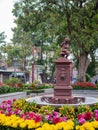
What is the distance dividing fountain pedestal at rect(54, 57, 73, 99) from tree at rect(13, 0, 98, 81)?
1762 cm

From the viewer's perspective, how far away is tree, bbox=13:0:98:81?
33.4 metres

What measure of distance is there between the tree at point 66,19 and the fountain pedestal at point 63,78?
1762cm

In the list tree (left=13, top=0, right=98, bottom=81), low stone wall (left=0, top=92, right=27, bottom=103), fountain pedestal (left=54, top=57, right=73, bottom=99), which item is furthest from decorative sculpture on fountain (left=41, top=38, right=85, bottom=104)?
tree (left=13, top=0, right=98, bottom=81)

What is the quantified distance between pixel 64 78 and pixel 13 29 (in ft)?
154

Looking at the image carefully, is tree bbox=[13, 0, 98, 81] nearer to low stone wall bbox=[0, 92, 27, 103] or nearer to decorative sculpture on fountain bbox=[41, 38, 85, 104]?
low stone wall bbox=[0, 92, 27, 103]

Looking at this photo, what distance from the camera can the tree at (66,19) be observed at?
33.4 meters

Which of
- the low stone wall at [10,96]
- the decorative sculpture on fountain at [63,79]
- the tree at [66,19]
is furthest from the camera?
the tree at [66,19]

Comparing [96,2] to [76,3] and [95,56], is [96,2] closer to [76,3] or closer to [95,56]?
[76,3]

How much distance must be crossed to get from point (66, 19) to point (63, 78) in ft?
66.9

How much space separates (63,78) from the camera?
15.6 m

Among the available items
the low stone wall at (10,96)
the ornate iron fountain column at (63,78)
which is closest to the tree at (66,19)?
the low stone wall at (10,96)

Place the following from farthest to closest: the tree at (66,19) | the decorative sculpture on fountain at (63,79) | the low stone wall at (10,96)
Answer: the tree at (66,19) < the low stone wall at (10,96) < the decorative sculpture on fountain at (63,79)

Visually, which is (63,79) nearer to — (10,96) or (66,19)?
(10,96)

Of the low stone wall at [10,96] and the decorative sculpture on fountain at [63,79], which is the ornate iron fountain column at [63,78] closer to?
the decorative sculpture on fountain at [63,79]
